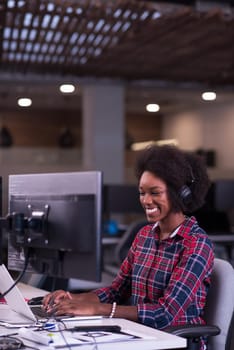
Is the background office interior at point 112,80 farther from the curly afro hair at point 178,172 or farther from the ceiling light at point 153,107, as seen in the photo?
the curly afro hair at point 178,172

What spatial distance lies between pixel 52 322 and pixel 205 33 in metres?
5.92

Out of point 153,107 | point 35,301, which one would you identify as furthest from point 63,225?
point 153,107

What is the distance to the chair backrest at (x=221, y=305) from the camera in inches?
136

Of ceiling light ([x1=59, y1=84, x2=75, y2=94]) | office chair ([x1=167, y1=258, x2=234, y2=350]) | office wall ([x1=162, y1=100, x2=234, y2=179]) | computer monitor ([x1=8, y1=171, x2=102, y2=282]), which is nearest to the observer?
computer monitor ([x1=8, y1=171, x2=102, y2=282])

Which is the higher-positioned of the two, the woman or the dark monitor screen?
the dark monitor screen

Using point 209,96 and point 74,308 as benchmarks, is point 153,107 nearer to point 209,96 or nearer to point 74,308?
point 209,96

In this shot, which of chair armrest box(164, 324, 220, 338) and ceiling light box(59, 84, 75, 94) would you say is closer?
chair armrest box(164, 324, 220, 338)

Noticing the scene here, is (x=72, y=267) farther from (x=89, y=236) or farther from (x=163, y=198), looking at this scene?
(x=163, y=198)

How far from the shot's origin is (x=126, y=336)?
291cm

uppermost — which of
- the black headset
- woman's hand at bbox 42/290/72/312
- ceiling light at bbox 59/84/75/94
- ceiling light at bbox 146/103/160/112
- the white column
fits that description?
ceiling light at bbox 146/103/160/112

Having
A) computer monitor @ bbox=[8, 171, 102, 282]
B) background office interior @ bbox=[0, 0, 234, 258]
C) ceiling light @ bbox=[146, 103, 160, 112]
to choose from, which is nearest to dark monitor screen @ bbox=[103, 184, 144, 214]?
background office interior @ bbox=[0, 0, 234, 258]

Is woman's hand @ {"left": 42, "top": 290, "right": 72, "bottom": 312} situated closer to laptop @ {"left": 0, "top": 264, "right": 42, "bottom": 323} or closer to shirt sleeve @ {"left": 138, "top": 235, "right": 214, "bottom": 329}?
laptop @ {"left": 0, "top": 264, "right": 42, "bottom": 323}

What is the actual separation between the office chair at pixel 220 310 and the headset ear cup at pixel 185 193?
362 millimetres

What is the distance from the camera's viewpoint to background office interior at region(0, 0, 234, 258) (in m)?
7.82
